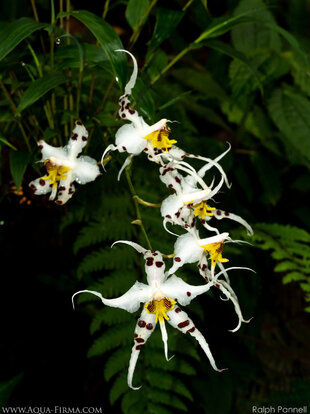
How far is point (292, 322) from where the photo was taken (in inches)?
69.5

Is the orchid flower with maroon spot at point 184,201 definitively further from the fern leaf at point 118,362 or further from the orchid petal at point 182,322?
the fern leaf at point 118,362

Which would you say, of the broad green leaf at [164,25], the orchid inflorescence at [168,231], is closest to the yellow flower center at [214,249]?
the orchid inflorescence at [168,231]

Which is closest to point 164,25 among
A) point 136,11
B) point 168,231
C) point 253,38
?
point 136,11

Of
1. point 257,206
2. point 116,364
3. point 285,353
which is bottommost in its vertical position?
point 285,353

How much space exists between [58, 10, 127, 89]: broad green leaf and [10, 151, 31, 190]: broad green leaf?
0.23 meters

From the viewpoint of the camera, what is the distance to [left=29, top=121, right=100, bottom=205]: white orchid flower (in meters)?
0.83

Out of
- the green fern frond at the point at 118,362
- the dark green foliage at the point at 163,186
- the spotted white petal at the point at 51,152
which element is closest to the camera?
the spotted white petal at the point at 51,152

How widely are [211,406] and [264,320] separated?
0.42 m

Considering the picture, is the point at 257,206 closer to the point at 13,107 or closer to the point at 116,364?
the point at 116,364

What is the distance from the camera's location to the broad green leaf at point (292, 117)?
4.65 feet

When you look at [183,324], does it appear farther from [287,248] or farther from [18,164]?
[287,248]

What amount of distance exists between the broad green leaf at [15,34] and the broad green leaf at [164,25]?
0.26 m

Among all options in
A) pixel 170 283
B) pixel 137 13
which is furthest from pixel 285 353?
pixel 137 13

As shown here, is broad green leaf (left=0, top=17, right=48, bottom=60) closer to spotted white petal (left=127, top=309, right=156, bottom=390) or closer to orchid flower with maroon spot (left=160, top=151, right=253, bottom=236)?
orchid flower with maroon spot (left=160, top=151, right=253, bottom=236)
